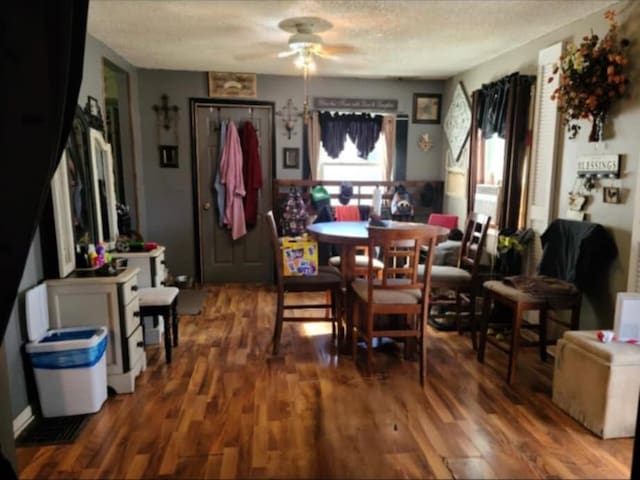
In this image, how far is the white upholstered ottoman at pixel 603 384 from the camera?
207cm

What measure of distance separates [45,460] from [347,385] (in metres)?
1.56

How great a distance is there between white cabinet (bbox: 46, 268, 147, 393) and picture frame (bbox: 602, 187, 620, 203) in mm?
2930

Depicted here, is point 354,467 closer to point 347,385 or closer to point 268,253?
point 347,385

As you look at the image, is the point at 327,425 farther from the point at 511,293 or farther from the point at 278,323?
the point at 511,293

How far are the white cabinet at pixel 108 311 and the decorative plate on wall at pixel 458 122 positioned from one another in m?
3.48

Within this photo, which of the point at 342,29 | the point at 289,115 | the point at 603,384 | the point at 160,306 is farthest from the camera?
the point at 289,115

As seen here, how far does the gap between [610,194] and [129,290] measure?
295 centimetres

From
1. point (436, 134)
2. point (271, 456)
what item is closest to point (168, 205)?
point (436, 134)

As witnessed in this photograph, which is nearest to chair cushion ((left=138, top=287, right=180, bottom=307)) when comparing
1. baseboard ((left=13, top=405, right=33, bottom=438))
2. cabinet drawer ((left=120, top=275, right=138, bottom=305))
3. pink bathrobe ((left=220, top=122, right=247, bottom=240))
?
cabinet drawer ((left=120, top=275, right=138, bottom=305))

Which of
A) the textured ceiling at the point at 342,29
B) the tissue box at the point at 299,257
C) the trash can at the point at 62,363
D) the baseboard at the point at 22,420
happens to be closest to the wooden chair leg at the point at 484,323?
the tissue box at the point at 299,257

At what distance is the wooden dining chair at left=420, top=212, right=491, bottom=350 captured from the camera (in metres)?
3.21

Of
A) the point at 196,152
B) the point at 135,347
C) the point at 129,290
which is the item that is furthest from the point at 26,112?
the point at 196,152

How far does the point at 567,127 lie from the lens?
3.02 m

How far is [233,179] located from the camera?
188 inches
